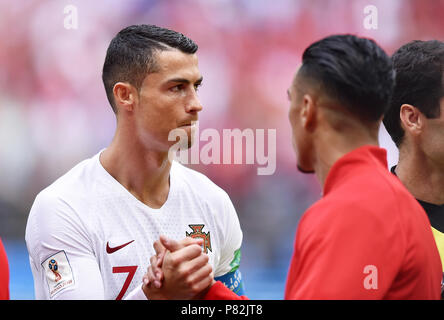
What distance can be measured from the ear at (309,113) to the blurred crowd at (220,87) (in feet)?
16.5

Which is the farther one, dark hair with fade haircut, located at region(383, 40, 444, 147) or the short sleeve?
the short sleeve

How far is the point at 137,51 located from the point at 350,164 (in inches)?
50.3

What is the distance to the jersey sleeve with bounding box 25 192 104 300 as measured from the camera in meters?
2.27

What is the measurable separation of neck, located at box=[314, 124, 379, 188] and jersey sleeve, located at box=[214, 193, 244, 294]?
101 centimetres

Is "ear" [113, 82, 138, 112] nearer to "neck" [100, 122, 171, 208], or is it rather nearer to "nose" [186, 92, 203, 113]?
"neck" [100, 122, 171, 208]

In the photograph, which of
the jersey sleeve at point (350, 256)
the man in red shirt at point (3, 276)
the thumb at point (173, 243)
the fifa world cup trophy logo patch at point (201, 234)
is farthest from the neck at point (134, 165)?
the jersey sleeve at point (350, 256)

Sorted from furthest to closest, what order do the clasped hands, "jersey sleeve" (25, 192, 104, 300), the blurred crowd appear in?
the blurred crowd < "jersey sleeve" (25, 192, 104, 300) < the clasped hands

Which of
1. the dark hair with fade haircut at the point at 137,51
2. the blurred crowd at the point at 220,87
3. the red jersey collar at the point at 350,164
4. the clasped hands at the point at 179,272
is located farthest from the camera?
the blurred crowd at the point at 220,87

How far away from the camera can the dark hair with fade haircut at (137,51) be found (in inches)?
103

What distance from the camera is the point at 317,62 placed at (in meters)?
1.73

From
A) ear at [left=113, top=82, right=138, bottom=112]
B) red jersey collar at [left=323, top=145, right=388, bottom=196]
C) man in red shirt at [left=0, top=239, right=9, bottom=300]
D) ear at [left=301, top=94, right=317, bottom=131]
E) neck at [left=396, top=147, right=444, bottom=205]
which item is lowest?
man in red shirt at [left=0, top=239, right=9, bottom=300]

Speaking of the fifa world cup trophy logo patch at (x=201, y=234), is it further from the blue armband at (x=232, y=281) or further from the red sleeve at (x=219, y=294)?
the red sleeve at (x=219, y=294)

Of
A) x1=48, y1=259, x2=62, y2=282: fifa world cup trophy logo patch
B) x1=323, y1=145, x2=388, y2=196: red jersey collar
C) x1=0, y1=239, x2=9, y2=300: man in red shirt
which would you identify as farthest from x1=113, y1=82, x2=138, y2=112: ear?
x1=323, y1=145, x2=388, y2=196: red jersey collar
